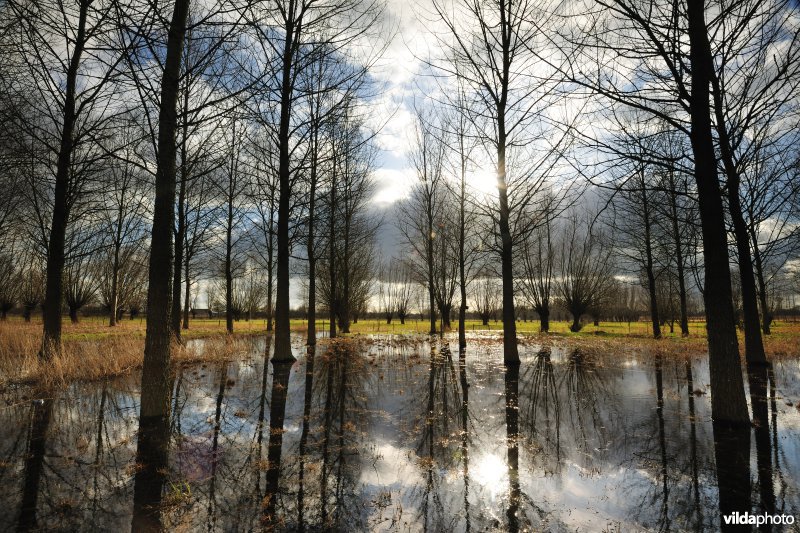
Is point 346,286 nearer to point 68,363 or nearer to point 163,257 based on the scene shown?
point 68,363

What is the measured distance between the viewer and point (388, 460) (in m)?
4.46

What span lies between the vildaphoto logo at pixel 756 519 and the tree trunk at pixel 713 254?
112 inches

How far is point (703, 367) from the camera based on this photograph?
38.0 ft

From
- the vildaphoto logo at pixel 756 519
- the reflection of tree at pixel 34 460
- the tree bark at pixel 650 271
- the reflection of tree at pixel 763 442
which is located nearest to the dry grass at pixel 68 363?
the reflection of tree at pixel 34 460

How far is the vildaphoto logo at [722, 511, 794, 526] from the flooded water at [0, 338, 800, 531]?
0.12 m

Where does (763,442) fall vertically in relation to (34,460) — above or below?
below

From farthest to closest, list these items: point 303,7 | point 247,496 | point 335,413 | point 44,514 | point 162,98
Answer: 1. point 303,7
2. point 335,413
3. point 162,98
4. point 247,496
5. point 44,514

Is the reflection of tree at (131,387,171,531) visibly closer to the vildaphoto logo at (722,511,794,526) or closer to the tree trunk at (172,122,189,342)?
the vildaphoto logo at (722,511,794,526)

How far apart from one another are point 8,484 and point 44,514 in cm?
92

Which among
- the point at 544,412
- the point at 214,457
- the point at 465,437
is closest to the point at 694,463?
the point at 544,412

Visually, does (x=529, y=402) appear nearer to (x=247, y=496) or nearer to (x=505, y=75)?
(x=247, y=496)

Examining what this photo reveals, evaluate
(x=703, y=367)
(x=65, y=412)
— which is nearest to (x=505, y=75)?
(x=703, y=367)

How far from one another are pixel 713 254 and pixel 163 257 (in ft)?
27.5

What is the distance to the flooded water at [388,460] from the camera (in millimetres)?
3213
